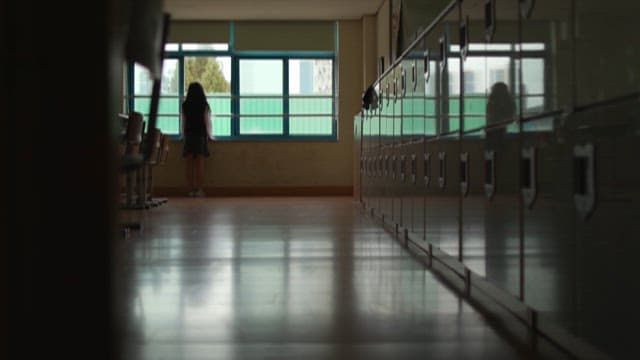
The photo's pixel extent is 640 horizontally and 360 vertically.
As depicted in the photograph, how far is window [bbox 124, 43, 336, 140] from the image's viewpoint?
1237cm

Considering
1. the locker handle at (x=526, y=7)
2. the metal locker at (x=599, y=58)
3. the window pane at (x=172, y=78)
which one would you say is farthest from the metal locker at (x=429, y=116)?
the window pane at (x=172, y=78)

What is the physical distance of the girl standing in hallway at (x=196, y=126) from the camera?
37.1 feet

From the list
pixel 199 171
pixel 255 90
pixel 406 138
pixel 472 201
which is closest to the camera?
pixel 472 201

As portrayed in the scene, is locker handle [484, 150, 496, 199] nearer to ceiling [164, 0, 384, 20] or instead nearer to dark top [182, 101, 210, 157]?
ceiling [164, 0, 384, 20]

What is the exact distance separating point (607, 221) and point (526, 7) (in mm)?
789

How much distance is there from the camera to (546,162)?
2090 millimetres

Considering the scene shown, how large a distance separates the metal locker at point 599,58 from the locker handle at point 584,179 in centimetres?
12

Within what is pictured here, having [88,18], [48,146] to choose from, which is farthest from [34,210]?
[88,18]

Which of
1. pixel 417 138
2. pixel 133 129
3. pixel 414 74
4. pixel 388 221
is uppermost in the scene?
pixel 414 74

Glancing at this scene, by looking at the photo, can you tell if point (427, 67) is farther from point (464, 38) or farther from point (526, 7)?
point (526, 7)

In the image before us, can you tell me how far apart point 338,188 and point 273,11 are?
2.91m

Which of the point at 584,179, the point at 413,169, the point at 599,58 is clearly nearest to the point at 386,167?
the point at 413,169

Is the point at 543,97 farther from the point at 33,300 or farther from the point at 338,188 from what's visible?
the point at 338,188

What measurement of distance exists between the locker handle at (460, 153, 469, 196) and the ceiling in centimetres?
801
